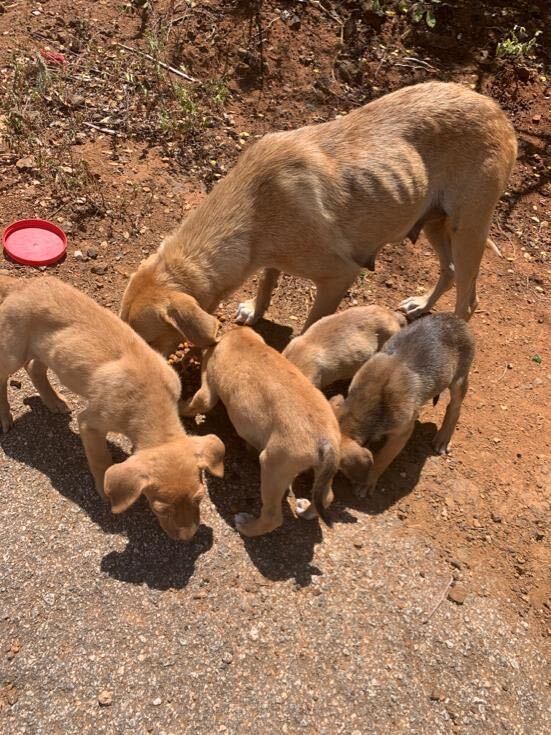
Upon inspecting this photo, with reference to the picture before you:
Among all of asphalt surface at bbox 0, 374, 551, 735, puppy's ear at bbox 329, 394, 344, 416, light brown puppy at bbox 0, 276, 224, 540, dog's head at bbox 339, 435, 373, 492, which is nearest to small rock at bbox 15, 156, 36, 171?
light brown puppy at bbox 0, 276, 224, 540

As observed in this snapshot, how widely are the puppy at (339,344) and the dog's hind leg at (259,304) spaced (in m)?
0.93

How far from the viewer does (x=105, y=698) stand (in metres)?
4.00

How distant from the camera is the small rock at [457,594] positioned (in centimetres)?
477

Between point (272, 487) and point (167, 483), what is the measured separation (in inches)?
29.9

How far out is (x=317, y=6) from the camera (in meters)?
9.34

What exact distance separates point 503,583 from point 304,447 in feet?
6.72

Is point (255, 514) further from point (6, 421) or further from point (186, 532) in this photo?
point (6, 421)

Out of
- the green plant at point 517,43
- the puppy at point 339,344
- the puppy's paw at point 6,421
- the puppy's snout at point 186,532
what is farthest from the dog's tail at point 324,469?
the green plant at point 517,43

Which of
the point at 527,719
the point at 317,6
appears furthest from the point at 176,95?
the point at 527,719

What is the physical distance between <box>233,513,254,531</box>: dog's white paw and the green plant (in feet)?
25.2

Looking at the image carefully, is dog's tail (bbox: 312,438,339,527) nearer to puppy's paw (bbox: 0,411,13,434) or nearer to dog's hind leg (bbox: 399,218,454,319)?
puppy's paw (bbox: 0,411,13,434)

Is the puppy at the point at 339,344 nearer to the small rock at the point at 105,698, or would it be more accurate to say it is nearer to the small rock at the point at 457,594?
the small rock at the point at 457,594

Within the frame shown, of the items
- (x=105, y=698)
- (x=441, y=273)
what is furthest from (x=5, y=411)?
(x=441, y=273)

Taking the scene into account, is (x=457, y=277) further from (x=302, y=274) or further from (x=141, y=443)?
(x=141, y=443)
